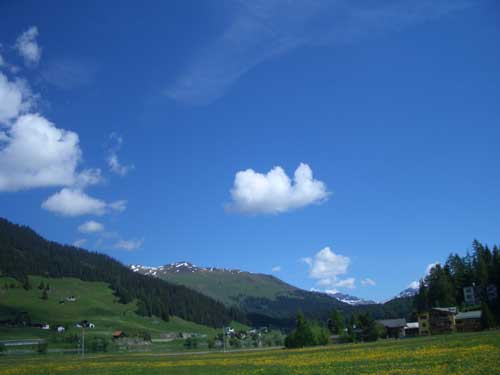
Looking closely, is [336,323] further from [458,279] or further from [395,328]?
[458,279]

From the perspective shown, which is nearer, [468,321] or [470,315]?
[468,321]

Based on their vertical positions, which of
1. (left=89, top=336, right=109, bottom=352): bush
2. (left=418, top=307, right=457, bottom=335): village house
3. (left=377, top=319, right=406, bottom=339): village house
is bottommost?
(left=89, top=336, right=109, bottom=352): bush

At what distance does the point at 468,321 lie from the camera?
4439 inches

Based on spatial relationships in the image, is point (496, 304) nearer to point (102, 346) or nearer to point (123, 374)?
point (123, 374)

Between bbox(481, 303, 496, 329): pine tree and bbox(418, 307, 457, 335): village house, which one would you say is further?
bbox(418, 307, 457, 335): village house

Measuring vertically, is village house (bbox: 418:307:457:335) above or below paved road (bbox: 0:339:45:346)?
above

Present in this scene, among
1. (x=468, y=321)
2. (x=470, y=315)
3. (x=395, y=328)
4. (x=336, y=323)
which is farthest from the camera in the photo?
(x=336, y=323)

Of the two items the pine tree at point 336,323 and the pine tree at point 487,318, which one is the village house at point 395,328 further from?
the pine tree at point 487,318

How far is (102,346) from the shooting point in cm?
15925

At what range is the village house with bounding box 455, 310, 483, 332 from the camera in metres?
107

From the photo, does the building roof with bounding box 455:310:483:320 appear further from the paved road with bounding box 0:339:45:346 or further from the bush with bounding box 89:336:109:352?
the paved road with bounding box 0:339:45:346

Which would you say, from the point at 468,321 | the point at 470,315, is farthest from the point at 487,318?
the point at 470,315

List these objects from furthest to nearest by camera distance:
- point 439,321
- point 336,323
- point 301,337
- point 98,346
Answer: point 98,346 → point 336,323 → point 301,337 → point 439,321

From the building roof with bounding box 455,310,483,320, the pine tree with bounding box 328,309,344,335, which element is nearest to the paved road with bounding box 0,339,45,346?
the pine tree with bounding box 328,309,344,335
